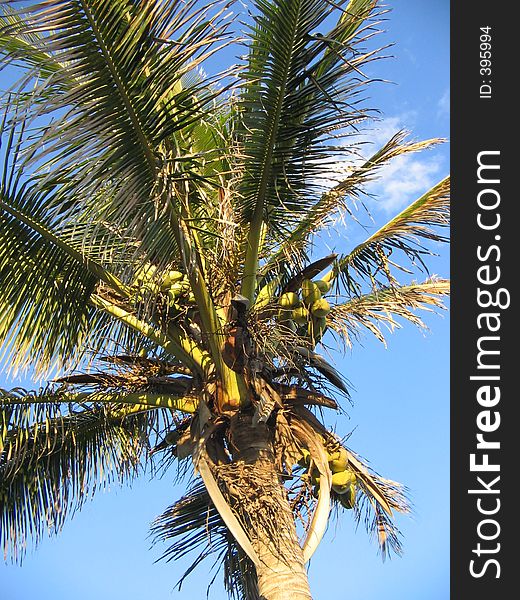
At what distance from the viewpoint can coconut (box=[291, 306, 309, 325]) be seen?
17.7 feet

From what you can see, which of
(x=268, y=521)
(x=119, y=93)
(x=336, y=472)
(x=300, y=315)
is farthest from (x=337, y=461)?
(x=119, y=93)

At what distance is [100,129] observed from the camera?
410 cm

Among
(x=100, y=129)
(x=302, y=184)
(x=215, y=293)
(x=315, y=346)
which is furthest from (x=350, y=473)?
(x=100, y=129)

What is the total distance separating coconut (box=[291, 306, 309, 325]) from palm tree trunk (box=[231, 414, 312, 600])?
2.75 ft

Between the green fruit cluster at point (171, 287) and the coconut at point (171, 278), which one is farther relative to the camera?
the coconut at point (171, 278)

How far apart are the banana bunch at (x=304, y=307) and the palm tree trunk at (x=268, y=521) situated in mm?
832

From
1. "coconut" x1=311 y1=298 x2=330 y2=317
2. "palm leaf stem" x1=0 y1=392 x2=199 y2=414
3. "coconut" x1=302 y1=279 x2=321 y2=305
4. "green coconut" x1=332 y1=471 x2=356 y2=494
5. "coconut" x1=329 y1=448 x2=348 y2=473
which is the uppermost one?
"coconut" x1=302 y1=279 x2=321 y2=305

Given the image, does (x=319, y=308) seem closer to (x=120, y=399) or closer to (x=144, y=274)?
(x=144, y=274)

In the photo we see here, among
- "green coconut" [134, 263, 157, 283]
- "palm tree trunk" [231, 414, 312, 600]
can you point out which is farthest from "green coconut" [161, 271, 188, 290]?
"palm tree trunk" [231, 414, 312, 600]

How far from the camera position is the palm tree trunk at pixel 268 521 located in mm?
4586

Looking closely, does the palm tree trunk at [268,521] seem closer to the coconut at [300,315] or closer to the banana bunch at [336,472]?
the banana bunch at [336,472]

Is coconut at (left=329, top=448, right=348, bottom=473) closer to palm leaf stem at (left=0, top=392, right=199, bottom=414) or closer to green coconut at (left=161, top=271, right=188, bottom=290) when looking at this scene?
palm leaf stem at (left=0, top=392, right=199, bottom=414)

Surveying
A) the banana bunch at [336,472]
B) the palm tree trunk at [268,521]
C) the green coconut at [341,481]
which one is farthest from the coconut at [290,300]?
the green coconut at [341,481]

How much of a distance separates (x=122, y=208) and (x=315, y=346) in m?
2.00
